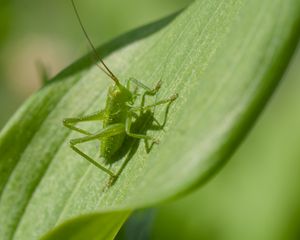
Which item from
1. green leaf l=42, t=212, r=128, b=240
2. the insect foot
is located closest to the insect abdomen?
the insect foot

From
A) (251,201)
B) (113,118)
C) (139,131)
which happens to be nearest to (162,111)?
(139,131)

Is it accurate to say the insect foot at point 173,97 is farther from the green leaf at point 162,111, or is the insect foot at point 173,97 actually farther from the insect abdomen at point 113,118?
the insect abdomen at point 113,118

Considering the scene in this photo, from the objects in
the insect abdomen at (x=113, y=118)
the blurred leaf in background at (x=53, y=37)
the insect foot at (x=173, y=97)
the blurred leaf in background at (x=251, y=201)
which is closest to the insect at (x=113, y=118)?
the insect abdomen at (x=113, y=118)

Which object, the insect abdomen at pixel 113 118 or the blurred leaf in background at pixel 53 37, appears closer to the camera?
the insect abdomen at pixel 113 118

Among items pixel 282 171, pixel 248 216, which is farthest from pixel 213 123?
pixel 282 171

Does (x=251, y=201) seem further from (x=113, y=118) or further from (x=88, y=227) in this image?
(x=88, y=227)

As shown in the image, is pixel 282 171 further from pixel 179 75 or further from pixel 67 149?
pixel 179 75
